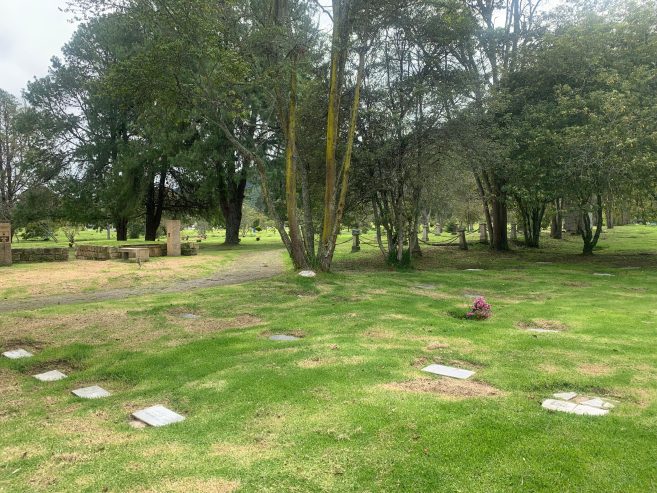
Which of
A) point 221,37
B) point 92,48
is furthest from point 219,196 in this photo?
point 221,37

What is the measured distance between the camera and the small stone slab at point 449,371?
187 inches

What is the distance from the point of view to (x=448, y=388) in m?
4.34

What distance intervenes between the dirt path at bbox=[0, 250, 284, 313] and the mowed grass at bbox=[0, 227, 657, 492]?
133 cm

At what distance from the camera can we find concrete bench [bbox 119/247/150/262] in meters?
17.7

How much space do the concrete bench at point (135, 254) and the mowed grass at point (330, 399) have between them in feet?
30.6

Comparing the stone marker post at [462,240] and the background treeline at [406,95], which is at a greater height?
the background treeline at [406,95]

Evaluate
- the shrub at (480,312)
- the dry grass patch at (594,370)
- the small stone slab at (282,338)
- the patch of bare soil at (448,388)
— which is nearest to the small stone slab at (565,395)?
the patch of bare soil at (448,388)

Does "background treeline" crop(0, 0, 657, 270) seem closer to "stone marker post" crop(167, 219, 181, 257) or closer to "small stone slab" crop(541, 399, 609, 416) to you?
"stone marker post" crop(167, 219, 181, 257)

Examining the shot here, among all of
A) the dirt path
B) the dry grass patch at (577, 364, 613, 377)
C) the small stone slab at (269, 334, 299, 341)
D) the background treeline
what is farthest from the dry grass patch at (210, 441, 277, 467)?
the background treeline

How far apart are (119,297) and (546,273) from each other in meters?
12.0

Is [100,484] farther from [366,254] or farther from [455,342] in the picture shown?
[366,254]

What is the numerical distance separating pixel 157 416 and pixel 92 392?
1181 millimetres

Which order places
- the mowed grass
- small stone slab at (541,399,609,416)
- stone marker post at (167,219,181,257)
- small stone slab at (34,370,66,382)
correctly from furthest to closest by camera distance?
stone marker post at (167,219,181,257) < small stone slab at (34,370,66,382) < small stone slab at (541,399,609,416) < the mowed grass

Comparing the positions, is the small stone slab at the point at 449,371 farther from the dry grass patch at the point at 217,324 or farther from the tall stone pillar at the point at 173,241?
the tall stone pillar at the point at 173,241
